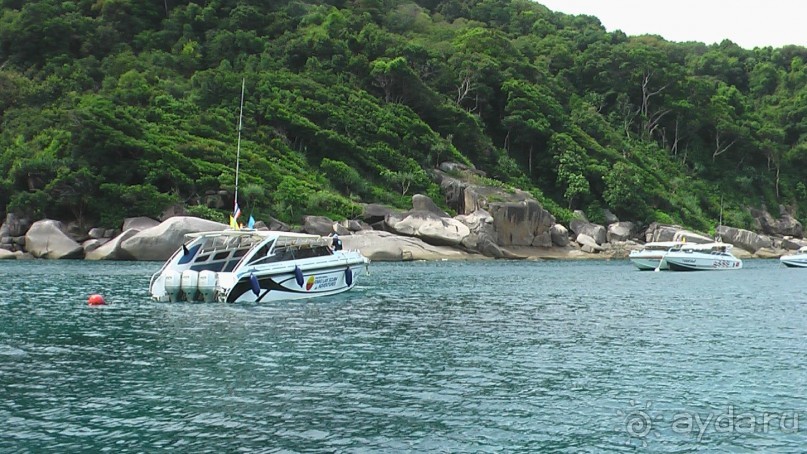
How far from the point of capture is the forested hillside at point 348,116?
214ft

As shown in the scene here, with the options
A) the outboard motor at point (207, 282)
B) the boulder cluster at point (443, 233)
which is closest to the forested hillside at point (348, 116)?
the boulder cluster at point (443, 233)

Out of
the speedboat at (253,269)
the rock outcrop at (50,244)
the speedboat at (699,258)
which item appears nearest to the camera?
the speedboat at (253,269)

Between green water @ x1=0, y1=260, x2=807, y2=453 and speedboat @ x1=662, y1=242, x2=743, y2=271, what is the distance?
26.5 meters

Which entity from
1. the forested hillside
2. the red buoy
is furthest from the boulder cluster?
the red buoy

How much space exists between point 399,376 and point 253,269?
50.7ft

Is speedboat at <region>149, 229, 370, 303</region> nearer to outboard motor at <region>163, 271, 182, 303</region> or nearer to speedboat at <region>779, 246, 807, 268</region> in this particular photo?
outboard motor at <region>163, 271, 182, 303</region>

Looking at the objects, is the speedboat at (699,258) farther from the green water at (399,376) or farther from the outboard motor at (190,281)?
the outboard motor at (190,281)

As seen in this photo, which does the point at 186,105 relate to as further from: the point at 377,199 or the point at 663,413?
the point at 663,413

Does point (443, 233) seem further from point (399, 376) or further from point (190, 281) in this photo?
point (399, 376)

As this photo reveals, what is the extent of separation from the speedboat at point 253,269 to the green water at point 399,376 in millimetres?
1012

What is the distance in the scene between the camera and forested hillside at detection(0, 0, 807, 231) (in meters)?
65.3

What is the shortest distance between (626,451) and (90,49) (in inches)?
3953

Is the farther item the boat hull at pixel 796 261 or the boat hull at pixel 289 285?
the boat hull at pixel 796 261

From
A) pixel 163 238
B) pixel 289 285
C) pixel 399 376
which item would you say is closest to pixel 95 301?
pixel 289 285
